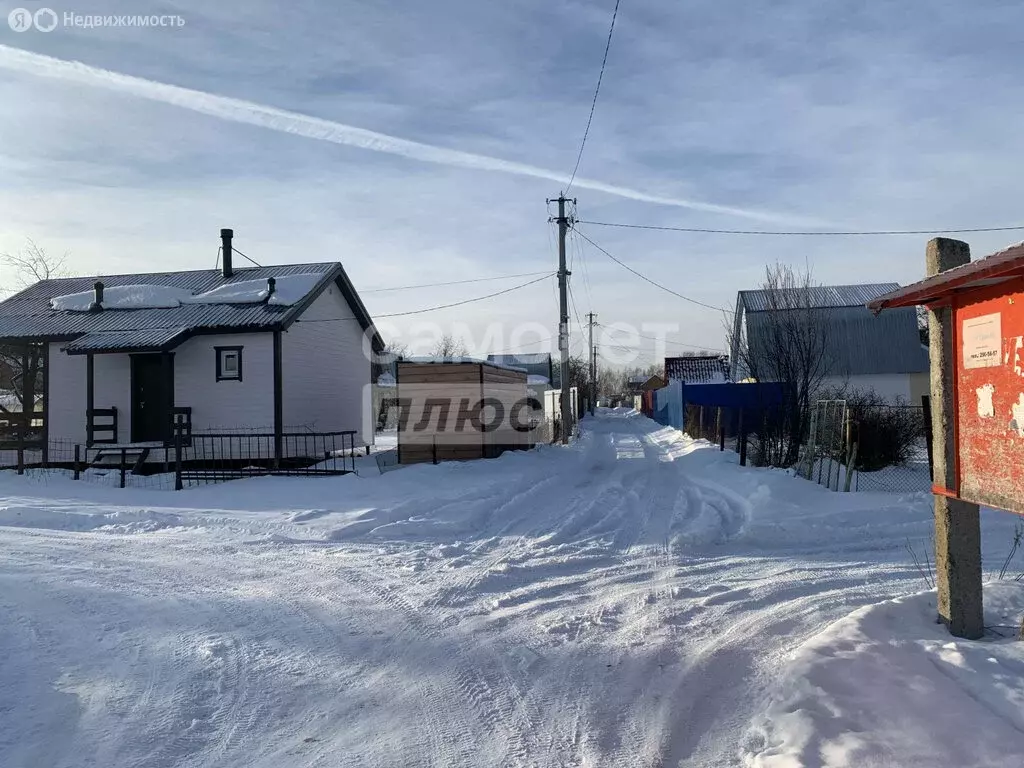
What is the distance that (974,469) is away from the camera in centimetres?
480

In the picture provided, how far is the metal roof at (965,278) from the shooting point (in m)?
3.87

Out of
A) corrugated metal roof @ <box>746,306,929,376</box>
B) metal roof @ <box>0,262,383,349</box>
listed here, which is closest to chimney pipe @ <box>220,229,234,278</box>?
metal roof @ <box>0,262,383,349</box>

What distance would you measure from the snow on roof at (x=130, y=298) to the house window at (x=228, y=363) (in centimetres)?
283

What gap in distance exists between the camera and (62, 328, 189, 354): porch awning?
57.1 feet

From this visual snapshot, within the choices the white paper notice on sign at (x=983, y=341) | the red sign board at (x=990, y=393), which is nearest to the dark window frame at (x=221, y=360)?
the red sign board at (x=990, y=393)

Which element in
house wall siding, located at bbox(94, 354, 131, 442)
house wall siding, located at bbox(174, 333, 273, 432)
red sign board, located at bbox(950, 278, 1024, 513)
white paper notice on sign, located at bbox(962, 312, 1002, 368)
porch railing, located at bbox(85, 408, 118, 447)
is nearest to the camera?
red sign board, located at bbox(950, 278, 1024, 513)

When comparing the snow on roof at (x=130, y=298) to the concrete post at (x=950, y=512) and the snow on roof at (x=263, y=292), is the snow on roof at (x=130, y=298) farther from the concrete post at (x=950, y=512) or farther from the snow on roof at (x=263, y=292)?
the concrete post at (x=950, y=512)

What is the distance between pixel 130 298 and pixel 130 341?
361 centimetres

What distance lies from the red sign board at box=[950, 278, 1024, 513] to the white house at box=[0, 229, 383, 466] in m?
15.2

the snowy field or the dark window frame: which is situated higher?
the dark window frame

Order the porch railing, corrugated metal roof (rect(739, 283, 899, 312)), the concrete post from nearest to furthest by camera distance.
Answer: the concrete post → the porch railing → corrugated metal roof (rect(739, 283, 899, 312))

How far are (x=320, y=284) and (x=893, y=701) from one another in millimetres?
18143

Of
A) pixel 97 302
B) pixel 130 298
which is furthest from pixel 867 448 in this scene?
pixel 97 302

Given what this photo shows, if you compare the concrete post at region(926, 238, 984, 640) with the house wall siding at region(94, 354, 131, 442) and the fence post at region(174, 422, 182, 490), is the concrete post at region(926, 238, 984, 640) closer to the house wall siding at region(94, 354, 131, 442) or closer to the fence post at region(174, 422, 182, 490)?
the fence post at region(174, 422, 182, 490)
